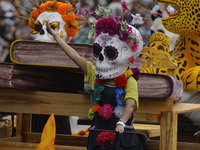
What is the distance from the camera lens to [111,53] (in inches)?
64.0

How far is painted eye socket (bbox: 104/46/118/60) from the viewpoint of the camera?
1618 mm

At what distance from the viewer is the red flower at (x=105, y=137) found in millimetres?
1540

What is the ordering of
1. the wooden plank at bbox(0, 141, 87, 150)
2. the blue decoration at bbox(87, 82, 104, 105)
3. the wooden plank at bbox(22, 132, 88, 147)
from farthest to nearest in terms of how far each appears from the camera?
1. the wooden plank at bbox(22, 132, 88, 147)
2. the wooden plank at bbox(0, 141, 87, 150)
3. the blue decoration at bbox(87, 82, 104, 105)

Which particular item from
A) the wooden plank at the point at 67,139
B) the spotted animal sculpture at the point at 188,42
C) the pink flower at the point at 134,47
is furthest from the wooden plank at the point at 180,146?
the spotted animal sculpture at the point at 188,42

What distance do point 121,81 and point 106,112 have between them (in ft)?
0.43

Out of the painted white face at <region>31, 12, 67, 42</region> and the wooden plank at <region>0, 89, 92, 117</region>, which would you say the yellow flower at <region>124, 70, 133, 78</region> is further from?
the painted white face at <region>31, 12, 67, 42</region>

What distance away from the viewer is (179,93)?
1.71 m

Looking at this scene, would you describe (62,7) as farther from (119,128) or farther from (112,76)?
(119,128)

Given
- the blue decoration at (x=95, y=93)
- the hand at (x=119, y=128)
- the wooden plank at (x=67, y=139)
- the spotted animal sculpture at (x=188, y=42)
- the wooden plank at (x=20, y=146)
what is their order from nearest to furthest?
1. the hand at (x=119, y=128)
2. the blue decoration at (x=95, y=93)
3. the wooden plank at (x=20, y=146)
4. the wooden plank at (x=67, y=139)
5. the spotted animal sculpture at (x=188, y=42)

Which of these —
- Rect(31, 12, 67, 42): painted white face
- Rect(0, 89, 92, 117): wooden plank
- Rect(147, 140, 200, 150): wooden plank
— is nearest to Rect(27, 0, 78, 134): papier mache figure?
Rect(31, 12, 67, 42): painted white face

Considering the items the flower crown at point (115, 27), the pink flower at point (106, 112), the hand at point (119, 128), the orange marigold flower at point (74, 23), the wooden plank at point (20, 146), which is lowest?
the wooden plank at point (20, 146)

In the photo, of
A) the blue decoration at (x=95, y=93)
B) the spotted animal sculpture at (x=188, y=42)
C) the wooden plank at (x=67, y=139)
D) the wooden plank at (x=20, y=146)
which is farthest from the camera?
the spotted animal sculpture at (x=188, y=42)

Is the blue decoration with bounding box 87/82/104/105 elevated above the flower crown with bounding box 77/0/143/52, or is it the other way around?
the flower crown with bounding box 77/0/143/52

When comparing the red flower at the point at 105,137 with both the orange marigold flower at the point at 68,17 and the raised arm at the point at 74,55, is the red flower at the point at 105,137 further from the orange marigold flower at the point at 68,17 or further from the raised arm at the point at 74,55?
the orange marigold flower at the point at 68,17
